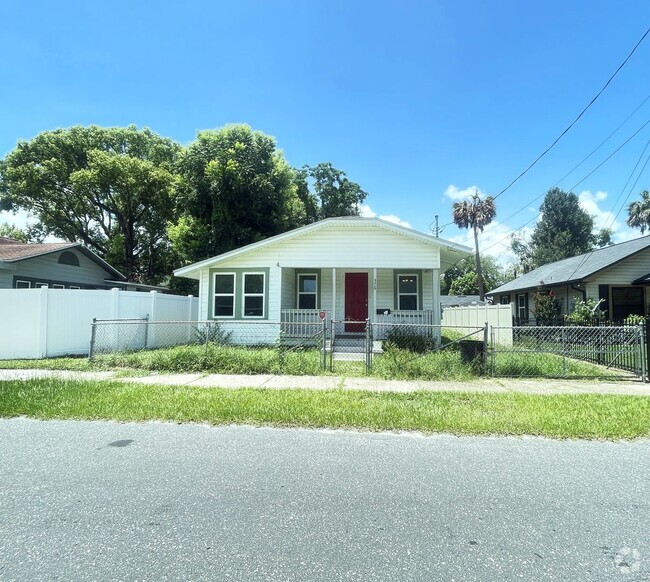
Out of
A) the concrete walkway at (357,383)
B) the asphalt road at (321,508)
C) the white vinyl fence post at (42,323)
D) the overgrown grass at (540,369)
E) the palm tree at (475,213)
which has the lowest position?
the asphalt road at (321,508)

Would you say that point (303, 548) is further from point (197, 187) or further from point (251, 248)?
point (197, 187)

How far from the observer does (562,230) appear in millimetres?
49969

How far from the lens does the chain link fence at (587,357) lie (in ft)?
32.0

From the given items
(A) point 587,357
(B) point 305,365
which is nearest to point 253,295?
(B) point 305,365

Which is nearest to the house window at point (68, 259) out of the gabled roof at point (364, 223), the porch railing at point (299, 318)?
the gabled roof at point (364, 223)

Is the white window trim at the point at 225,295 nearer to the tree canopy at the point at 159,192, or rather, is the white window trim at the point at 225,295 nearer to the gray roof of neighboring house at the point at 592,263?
the tree canopy at the point at 159,192

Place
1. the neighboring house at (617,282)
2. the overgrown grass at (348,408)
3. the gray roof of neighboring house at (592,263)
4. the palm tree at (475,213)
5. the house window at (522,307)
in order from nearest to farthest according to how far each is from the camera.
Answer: the overgrown grass at (348,408), the neighboring house at (617,282), the gray roof of neighboring house at (592,263), the house window at (522,307), the palm tree at (475,213)

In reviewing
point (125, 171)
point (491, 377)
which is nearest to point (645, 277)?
→ point (491, 377)

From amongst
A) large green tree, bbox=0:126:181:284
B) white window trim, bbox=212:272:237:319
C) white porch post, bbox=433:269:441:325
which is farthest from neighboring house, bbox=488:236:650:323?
large green tree, bbox=0:126:181:284

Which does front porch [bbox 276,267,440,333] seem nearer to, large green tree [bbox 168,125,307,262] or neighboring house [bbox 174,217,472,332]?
neighboring house [bbox 174,217,472,332]

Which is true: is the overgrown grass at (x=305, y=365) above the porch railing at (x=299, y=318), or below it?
below

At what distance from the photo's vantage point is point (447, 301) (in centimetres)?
4431

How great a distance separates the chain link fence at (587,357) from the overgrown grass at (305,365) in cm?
2

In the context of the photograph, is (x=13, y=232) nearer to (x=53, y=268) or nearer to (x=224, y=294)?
(x=53, y=268)
